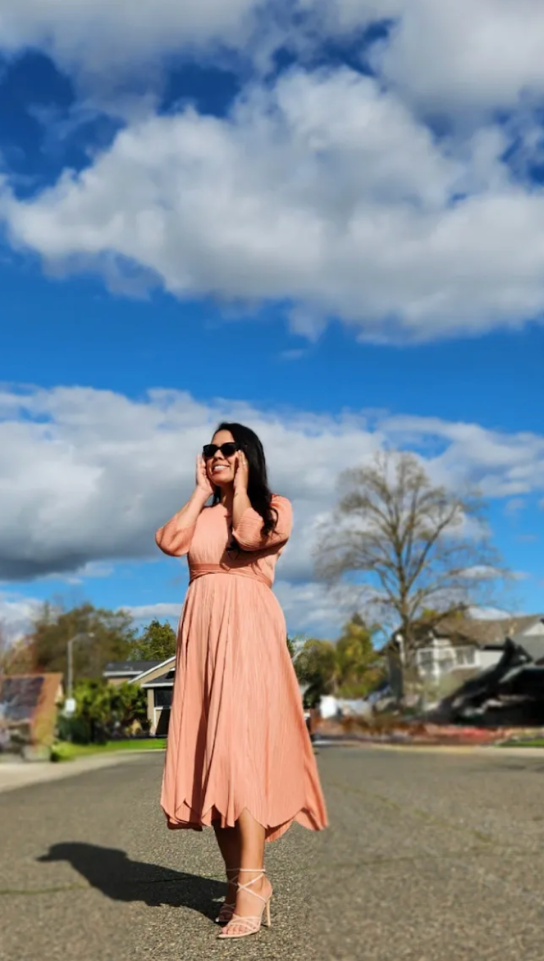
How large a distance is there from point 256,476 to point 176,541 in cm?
12

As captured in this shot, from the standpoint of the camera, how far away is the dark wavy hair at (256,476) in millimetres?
956

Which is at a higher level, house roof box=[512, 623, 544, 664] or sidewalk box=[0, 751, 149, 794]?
house roof box=[512, 623, 544, 664]

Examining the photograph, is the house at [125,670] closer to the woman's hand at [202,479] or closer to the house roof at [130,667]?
the house roof at [130,667]

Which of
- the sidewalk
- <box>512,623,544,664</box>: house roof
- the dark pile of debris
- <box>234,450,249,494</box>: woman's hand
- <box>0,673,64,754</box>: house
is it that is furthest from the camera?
<box>512,623,544,664</box>: house roof

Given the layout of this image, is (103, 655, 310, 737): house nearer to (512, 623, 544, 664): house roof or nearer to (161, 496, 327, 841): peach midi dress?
(161, 496, 327, 841): peach midi dress

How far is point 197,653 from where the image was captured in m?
0.91

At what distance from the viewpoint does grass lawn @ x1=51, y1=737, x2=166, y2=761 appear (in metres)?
0.94

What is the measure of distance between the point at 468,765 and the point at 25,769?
29.8m

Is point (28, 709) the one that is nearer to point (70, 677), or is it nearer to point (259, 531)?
point (70, 677)

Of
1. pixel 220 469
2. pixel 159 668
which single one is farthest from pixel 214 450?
pixel 159 668

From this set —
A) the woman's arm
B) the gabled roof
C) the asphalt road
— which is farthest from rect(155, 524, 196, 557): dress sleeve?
the asphalt road

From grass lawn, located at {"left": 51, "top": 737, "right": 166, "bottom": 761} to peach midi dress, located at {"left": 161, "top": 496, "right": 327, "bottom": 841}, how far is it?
42 mm

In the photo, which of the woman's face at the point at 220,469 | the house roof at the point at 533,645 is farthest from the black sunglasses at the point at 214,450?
the house roof at the point at 533,645

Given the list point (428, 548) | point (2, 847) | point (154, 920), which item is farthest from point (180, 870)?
point (428, 548)
